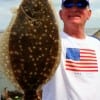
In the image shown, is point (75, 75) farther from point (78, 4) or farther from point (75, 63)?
point (78, 4)

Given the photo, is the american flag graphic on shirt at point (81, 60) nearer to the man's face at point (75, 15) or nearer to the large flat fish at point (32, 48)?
the man's face at point (75, 15)

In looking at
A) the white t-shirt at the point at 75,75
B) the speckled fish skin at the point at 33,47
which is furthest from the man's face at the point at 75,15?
the speckled fish skin at the point at 33,47

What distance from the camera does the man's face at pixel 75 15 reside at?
14.0 ft

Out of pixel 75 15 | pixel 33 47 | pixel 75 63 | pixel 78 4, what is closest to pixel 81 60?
pixel 75 63

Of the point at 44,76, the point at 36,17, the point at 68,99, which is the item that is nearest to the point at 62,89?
the point at 68,99

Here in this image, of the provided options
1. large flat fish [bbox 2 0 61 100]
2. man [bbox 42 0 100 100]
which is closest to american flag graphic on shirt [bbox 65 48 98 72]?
man [bbox 42 0 100 100]

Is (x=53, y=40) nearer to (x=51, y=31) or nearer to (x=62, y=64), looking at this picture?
(x=51, y=31)

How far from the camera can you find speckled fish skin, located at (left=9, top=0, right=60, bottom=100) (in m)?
3.62

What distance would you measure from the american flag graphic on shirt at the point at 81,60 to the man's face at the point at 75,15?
0.91ft

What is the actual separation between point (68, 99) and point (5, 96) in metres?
11.3

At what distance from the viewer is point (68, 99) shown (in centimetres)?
420

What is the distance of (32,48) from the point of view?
3.62 metres

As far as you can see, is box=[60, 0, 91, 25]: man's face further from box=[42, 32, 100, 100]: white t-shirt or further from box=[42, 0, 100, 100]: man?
box=[42, 32, 100, 100]: white t-shirt

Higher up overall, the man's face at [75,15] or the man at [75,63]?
the man's face at [75,15]
